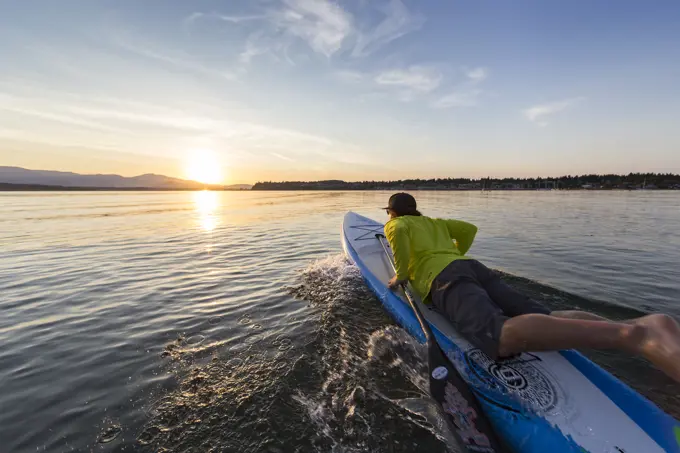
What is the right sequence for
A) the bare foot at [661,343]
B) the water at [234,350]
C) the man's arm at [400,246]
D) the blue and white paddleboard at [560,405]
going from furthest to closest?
the man's arm at [400,246] → the water at [234,350] → the blue and white paddleboard at [560,405] → the bare foot at [661,343]

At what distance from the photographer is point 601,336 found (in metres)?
2.83

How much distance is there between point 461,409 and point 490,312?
1138 mm

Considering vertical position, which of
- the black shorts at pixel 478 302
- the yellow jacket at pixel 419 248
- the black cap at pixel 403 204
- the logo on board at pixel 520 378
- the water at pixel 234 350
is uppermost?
the black cap at pixel 403 204

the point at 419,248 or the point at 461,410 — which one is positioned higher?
the point at 419,248

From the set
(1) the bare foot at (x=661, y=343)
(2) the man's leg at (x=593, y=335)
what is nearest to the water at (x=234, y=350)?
(2) the man's leg at (x=593, y=335)

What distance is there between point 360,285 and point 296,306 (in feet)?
6.38

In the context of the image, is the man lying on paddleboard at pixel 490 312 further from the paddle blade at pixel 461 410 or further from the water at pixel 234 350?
the water at pixel 234 350

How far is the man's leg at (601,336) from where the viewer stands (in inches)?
96.5

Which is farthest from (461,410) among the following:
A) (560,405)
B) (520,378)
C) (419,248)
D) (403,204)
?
(403,204)

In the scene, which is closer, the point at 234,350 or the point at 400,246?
the point at 400,246

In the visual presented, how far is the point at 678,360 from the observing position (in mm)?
2387

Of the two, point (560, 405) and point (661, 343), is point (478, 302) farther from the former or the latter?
point (661, 343)

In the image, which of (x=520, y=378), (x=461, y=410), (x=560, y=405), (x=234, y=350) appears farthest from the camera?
(x=234, y=350)

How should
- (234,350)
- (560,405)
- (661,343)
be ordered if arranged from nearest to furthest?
(661,343)
(560,405)
(234,350)
